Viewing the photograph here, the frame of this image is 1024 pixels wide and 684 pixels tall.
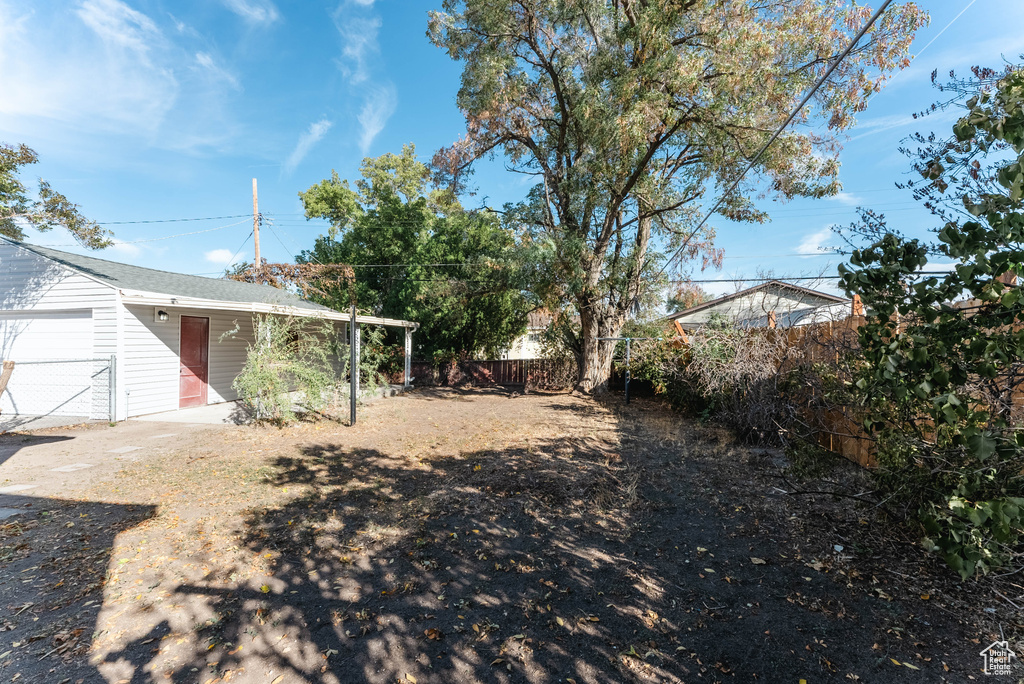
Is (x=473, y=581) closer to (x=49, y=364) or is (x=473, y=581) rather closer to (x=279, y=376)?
(x=279, y=376)

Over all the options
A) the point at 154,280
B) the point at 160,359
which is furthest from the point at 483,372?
the point at 154,280

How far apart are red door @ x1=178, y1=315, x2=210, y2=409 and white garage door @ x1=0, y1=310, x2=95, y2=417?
4.73 feet

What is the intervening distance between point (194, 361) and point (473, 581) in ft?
31.1

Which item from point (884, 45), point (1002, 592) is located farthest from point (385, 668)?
point (884, 45)

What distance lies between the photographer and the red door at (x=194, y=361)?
30.2 feet

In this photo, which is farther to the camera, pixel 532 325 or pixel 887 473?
pixel 532 325

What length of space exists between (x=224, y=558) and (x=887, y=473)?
5083 millimetres

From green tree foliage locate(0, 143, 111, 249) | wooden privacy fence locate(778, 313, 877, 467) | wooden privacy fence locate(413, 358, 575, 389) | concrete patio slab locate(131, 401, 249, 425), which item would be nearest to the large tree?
wooden privacy fence locate(413, 358, 575, 389)

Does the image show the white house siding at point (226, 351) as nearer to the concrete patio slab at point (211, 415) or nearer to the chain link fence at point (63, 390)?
the concrete patio slab at point (211, 415)

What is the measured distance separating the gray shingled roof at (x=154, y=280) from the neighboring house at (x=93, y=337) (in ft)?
0.18

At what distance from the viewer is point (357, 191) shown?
79.7ft

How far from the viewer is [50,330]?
8.43 m

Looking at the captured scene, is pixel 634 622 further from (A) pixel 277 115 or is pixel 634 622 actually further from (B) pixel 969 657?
(A) pixel 277 115

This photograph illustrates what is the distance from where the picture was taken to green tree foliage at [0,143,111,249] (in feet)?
40.3
